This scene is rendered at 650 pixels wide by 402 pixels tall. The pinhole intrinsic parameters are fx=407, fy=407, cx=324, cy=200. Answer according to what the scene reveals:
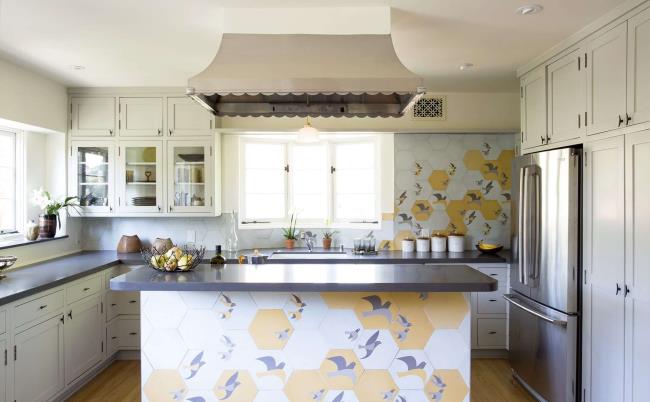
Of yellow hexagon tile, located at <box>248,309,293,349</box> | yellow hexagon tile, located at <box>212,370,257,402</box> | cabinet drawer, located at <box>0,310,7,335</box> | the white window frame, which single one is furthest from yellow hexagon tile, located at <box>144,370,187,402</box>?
the white window frame

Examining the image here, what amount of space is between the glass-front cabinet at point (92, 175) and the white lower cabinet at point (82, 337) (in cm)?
99

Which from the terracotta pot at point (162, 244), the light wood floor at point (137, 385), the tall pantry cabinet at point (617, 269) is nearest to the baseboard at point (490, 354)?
the light wood floor at point (137, 385)

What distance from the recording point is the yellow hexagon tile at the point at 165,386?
2238 millimetres

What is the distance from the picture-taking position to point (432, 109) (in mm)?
4254

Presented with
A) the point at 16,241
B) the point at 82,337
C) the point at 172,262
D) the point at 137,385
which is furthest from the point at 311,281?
the point at 16,241

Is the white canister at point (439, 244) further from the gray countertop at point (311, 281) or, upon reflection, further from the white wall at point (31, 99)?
the white wall at point (31, 99)

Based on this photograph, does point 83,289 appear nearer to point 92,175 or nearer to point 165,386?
point 92,175

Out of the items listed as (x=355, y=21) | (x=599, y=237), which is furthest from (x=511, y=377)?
(x=355, y=21)

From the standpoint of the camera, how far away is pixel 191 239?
4.28m

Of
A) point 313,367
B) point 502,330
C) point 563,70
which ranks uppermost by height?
point 563,70

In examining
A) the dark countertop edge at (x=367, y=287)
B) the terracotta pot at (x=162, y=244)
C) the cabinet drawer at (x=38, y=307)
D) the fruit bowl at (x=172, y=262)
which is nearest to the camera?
the dark countertop edge at (x=367, y=287)

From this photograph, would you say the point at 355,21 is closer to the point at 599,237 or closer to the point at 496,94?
the point at 599,237

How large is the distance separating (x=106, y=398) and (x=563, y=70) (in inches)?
164

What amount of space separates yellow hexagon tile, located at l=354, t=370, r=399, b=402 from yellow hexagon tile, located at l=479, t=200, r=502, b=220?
2.56 metres
